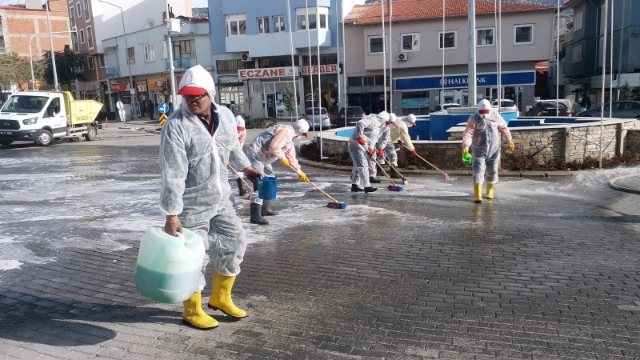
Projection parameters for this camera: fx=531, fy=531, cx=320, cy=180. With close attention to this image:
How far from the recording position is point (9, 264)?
5.89 m

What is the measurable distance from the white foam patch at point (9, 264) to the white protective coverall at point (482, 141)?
6.76m

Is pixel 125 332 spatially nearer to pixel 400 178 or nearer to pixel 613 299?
pixel 613 299

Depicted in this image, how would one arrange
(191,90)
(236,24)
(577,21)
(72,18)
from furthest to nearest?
(72,18) < (577,21) < (236,24) < (191,90)

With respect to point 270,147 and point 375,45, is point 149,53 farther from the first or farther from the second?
point 270,147

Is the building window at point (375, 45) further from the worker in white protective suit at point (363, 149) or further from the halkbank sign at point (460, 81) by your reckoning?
the worker in white protective suit at point (363, 149)

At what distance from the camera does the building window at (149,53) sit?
4618 cm

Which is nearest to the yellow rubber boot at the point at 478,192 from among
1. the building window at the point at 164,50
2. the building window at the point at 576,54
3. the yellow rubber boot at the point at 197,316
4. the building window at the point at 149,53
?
the yellow rubber boot at the point at 197,316

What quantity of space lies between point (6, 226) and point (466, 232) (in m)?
6.59

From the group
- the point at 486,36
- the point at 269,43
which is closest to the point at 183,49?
the point at 269,43

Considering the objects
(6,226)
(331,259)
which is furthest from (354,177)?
(6,226)

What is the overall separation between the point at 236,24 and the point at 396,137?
31.8m

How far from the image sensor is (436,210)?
8602 millimetres

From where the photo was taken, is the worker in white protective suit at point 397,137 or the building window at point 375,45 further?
the building window at point 375,45

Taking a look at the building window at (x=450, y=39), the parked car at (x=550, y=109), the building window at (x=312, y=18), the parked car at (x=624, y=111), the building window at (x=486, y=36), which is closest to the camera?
the parked car at (x=624, y=111)
